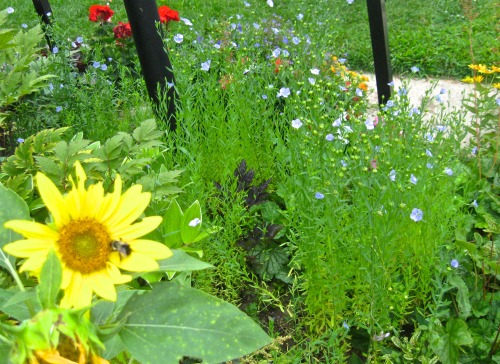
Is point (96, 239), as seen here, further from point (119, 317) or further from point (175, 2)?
point (175, 2)

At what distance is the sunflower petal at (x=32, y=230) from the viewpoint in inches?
33.7

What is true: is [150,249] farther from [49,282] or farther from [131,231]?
[49,282]

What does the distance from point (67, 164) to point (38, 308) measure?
651 mm

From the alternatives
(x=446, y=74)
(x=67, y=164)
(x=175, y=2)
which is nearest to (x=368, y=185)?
(x=67, y=164)

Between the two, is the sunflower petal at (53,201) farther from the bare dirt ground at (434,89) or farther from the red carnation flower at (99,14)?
the red carnation flower at (99,14)

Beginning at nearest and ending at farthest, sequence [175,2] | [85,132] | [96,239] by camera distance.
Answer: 1. [96,239]
2. [85,132]
3. [175,2]

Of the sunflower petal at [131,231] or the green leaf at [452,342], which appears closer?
the sunflower petal at [131,231]

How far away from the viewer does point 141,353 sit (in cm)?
90

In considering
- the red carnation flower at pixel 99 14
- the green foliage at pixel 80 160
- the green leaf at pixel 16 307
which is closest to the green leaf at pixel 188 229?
the green foliage at pixel 80 160

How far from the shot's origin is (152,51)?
2.86m

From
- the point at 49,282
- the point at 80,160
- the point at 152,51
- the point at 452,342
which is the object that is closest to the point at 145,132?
the point at 80,160

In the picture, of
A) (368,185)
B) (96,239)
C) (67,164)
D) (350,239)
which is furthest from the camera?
(350,239)

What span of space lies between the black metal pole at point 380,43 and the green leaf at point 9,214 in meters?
2.64

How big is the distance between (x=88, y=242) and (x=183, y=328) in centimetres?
20
